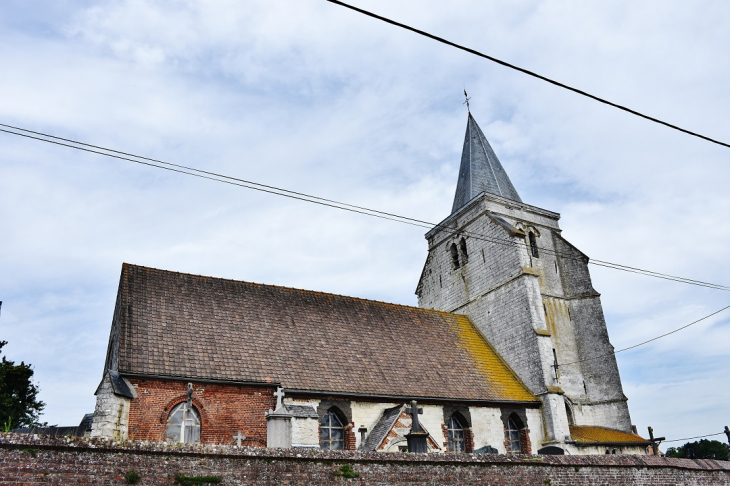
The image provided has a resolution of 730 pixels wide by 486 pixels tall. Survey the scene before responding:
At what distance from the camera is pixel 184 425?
14.9 m

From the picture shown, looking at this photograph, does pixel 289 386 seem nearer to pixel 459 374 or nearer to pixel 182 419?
pixel 182 419

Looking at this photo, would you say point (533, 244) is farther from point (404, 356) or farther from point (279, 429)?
point (279, 429)

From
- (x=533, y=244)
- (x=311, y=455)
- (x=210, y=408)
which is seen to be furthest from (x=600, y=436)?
(x=311, y=455)

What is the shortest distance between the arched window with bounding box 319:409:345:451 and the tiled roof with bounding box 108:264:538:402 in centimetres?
99

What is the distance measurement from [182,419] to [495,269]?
52.0ft

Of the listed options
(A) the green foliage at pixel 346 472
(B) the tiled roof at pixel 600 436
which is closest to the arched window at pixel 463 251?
(B) the tiled roof at pixel 600 436

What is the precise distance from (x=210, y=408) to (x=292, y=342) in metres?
4.22

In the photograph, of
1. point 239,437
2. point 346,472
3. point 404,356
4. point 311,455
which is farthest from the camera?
point 404,356

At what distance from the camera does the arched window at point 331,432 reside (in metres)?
17.3

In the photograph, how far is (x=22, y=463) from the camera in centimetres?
670

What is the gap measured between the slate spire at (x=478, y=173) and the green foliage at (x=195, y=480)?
2254 centimetres

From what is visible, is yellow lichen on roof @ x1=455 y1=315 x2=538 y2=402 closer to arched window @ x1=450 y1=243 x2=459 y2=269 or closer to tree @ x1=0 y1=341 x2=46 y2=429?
arched window @ x1=450 y1=243 x2=459 y2=269

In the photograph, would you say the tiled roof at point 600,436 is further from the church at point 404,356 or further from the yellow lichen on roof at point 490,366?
the yellow lichen on roof at point 490,366

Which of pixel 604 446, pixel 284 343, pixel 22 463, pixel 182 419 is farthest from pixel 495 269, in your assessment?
pixel 22 463
